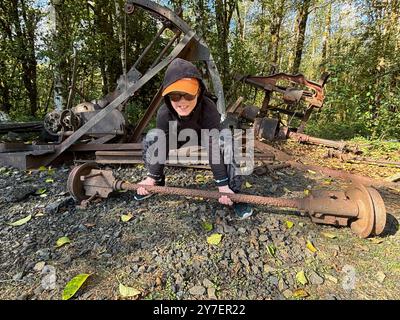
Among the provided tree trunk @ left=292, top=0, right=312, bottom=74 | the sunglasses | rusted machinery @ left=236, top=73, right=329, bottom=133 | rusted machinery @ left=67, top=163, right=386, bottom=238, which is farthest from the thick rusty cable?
tree trunk @ left=292, top=0, right=312, bottom=74

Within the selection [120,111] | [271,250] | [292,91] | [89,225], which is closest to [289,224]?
[271,250]

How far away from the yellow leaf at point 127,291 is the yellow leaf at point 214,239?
671 mm

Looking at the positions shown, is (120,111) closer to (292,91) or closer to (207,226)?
(207,226)

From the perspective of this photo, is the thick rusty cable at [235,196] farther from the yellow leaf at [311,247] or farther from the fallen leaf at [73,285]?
the fallen leaf at [73,285]

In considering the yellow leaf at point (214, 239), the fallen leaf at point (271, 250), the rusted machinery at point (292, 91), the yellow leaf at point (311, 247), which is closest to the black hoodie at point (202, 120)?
the yellow leaf at point (214, 239)

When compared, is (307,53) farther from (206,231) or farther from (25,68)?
(206,231)

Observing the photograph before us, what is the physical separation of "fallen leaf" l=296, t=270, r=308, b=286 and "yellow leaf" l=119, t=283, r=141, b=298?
968 mm

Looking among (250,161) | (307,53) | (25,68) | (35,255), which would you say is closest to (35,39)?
(25,68)

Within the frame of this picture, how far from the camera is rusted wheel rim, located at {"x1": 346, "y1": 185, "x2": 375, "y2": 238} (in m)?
2.14

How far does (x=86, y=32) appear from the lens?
26.3 ft

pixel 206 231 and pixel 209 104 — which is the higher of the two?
pixel 209 104

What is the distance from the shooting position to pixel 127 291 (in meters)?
1.67

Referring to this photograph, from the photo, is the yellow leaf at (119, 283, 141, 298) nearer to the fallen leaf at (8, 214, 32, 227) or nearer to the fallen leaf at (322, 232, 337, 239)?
the fallen leaf at (8, 214, 32, 227)
